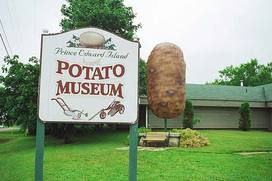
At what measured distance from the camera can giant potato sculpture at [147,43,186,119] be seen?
48.0 feet

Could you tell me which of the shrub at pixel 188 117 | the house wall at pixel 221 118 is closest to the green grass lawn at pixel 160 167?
the shrub at pixel 188 117

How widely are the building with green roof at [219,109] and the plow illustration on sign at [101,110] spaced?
20.8m

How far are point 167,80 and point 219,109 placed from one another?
1508 centimetres

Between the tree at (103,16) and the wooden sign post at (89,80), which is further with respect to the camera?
the tree at (103,16)

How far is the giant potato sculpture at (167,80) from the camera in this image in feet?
48.0

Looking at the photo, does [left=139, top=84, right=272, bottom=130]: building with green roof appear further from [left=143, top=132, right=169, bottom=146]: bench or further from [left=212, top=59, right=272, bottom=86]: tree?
[left=212, top=59, right=272, bottom=86]: tree

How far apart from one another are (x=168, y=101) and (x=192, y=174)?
6651 millimetres

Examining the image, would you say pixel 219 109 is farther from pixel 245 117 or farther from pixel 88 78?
pixel 88 78

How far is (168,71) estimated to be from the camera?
14.6m

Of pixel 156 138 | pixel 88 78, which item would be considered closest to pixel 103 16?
pixel 156 138

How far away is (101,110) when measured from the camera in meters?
4.69

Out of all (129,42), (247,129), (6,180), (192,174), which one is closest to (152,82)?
(192,174)

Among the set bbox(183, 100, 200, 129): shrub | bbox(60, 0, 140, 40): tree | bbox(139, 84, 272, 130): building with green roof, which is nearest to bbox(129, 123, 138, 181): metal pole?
bbox(60, 0, 140, 40): tree

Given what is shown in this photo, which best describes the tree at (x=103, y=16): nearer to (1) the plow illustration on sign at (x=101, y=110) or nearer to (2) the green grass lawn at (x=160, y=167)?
(2) the green grass lawn at (x=160, y=167)
